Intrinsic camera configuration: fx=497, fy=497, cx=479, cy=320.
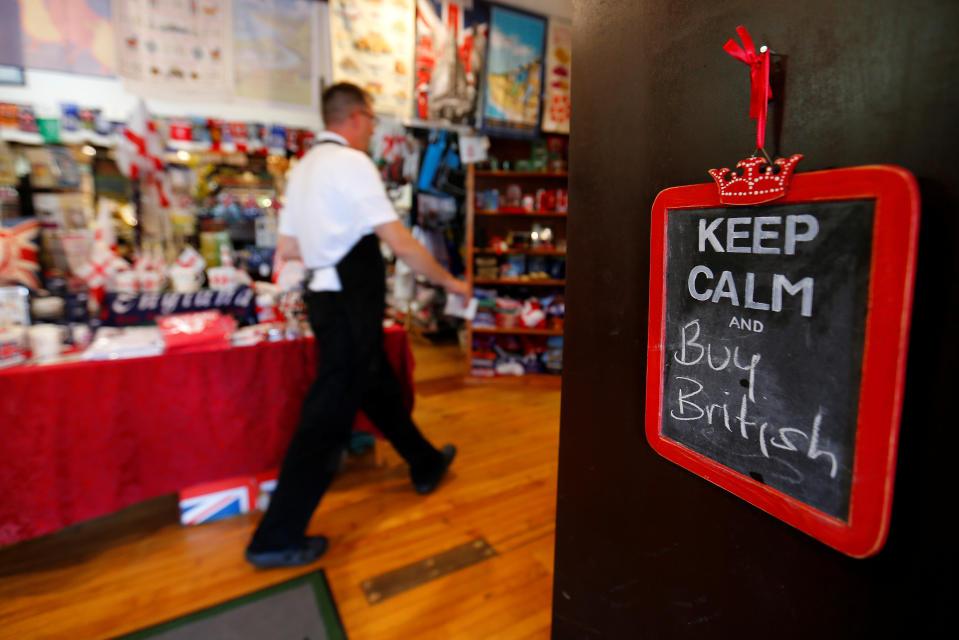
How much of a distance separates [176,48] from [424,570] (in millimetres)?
2760

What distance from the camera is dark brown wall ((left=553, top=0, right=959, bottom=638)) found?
420mm

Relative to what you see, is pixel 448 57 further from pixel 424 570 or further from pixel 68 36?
pixel 424 570

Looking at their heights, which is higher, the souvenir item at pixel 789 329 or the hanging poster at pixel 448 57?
the hanging poster at pixel 448 57

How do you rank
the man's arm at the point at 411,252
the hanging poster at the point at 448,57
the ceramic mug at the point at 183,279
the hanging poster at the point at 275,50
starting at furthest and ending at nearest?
the hanging poster at the point at 448,57 < the hanging poster at the point at 275,50 < the ceramic mug at the point at 183,279 < the man's arm at the point at 411,252

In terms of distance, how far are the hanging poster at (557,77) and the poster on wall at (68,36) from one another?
2738mm

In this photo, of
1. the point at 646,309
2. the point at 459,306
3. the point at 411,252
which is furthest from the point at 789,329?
the point at 459,306

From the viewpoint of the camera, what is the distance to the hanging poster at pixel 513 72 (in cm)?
357

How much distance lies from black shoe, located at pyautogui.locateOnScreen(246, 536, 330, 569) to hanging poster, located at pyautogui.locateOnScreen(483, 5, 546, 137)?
2959 mm

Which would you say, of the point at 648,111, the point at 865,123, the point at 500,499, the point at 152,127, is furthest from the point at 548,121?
the point at 865,123

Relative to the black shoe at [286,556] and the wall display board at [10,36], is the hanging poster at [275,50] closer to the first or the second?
the wall display board at [10,36]

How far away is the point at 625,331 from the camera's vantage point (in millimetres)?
763

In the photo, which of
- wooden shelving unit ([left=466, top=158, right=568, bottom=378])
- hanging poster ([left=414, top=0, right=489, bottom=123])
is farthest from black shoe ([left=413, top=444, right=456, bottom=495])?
hanging poster ([left=414, top=0, right=489, bottom=123])

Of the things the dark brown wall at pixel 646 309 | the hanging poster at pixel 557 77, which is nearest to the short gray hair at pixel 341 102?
the dark brown wall at pixel 646 309

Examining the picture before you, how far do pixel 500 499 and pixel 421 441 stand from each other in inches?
17.3
